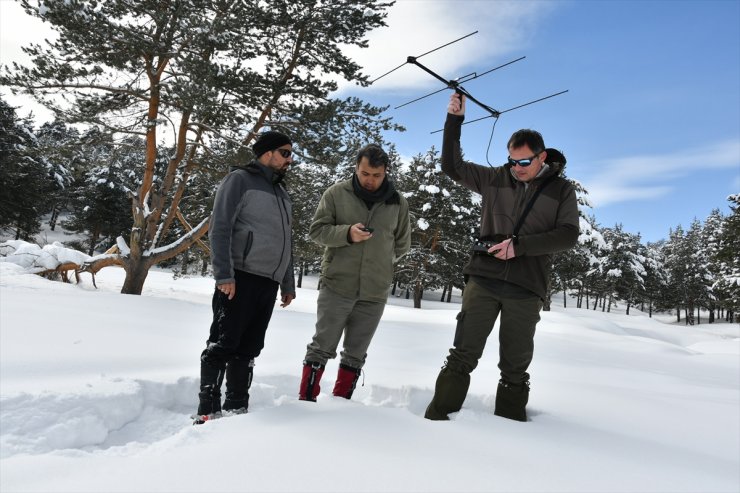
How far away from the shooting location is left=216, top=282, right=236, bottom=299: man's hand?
276cm

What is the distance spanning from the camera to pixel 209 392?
279cm

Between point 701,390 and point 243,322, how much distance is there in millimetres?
4728

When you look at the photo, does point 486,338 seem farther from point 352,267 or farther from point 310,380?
point 310,380

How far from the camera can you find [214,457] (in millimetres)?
1597

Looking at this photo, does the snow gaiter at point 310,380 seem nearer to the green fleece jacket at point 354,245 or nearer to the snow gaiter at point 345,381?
the snow gaiter at point 345,381

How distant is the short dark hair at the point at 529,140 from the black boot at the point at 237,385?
92.2 inches

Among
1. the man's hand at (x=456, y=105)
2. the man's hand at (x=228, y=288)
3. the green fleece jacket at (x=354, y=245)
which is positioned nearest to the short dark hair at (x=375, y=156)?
the green fleece jacket at (x=354, y=245)

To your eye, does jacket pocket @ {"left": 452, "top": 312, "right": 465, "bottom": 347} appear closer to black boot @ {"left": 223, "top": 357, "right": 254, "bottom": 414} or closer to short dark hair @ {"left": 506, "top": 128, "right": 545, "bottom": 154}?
short dark hair @ {"left": 506, "top": 128, "right": 545, "bottom": 154}

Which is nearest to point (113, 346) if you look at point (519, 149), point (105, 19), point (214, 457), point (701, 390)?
point (214, 457)

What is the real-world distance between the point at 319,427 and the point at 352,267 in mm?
1336

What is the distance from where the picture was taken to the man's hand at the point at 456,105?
2.95 metres

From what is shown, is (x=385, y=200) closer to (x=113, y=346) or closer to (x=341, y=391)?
(x=341, y=391)

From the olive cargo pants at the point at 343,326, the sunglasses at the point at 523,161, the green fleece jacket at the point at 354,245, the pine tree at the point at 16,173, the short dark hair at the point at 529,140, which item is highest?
the pine tree at the point at 16,173

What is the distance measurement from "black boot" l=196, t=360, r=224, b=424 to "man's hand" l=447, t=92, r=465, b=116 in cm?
235
